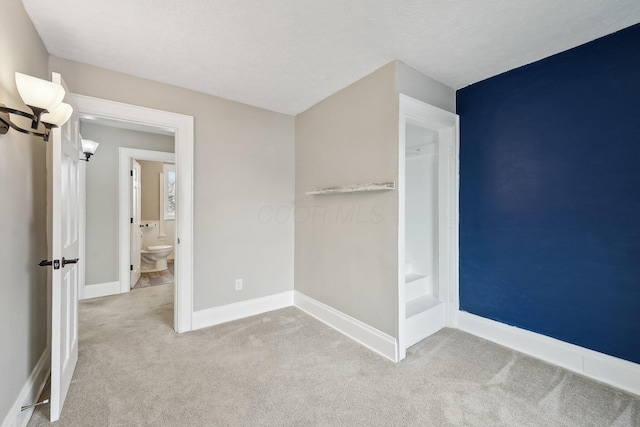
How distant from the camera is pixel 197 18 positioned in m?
1.75

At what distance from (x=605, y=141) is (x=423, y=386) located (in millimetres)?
2166

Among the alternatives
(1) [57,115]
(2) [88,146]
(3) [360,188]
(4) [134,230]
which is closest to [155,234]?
(4) [134,230]

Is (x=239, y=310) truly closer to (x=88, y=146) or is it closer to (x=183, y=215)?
(x=183, y=215)

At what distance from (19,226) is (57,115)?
0.68 m

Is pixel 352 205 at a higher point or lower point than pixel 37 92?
lower

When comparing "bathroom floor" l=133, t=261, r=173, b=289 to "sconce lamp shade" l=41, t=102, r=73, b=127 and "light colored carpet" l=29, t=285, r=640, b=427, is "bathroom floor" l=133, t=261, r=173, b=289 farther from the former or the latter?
"sconce lamp shade" l=41, t=102, r=73, b=127

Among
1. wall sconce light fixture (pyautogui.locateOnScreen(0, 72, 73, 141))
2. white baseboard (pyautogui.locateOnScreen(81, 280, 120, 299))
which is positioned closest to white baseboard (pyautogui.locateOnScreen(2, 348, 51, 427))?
wall sconce light fixture (pyautogui.locateOnScreen(0, 72, 73, 141))

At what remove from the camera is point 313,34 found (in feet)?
6.23

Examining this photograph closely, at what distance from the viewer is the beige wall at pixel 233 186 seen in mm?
2686

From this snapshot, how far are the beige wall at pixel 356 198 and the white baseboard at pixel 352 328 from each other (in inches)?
2.4

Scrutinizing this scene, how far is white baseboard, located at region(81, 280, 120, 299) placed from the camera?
12.1ft

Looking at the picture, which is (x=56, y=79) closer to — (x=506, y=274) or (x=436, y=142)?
(x=436, y=142)

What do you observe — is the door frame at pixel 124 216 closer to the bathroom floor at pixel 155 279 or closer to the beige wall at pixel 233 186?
the bathroom floor at pixel 155 279

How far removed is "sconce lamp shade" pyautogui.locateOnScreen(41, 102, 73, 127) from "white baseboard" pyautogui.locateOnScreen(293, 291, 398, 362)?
260cm
